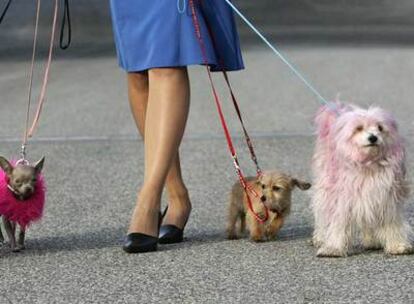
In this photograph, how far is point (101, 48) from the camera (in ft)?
70.2

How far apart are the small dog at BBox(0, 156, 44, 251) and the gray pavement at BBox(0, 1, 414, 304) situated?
213 millimetres

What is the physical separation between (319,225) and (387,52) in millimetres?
14175

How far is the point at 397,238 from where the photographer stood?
5.54 meters

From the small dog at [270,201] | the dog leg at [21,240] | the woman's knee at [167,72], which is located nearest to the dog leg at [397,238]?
the small dog at [270,201]

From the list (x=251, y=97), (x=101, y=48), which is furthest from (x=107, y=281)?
(x=101, y=48)

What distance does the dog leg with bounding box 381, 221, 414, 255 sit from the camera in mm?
5520

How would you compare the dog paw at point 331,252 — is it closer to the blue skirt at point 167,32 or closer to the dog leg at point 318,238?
the dog leg at point 318,238

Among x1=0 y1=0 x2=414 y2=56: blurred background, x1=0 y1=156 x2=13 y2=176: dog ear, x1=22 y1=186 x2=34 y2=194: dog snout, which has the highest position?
x1=0 y1=156 x2=13 y2=176: dog ear

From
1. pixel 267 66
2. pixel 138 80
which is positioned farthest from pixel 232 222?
pixel 267 66

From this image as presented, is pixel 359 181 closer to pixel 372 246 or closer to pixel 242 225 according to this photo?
pixel 372 246

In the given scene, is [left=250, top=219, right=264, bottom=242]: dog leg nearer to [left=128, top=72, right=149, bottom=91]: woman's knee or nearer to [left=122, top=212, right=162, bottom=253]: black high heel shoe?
[left=122, top=212, right=162, bottom=253]: black high heel shoe

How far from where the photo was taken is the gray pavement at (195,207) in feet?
16.8

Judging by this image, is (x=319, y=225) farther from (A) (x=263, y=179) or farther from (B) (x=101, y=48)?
(B) (x=101, y=48)

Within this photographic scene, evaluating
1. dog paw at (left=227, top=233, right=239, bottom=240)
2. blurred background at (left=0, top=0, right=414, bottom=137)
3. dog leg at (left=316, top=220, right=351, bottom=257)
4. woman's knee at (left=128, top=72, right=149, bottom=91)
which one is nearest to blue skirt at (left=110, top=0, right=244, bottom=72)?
woman's knee at (left=128, top=72, right=149, bottom=91)
